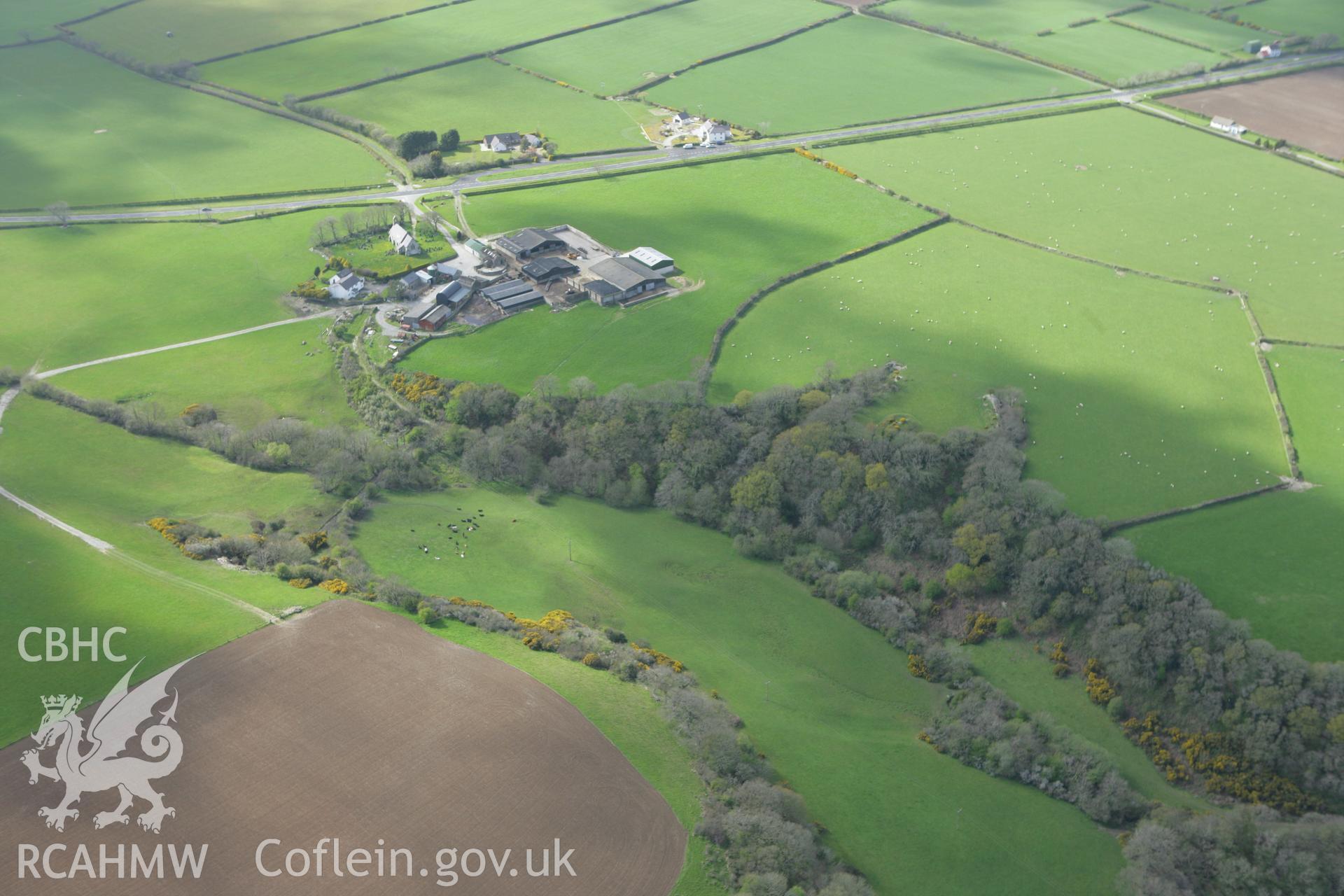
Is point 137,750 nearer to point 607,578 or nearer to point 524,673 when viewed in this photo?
point 524,673

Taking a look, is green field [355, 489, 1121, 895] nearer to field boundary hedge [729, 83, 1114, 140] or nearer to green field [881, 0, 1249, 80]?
field boundary hedge [729, 83, 1114, 140]

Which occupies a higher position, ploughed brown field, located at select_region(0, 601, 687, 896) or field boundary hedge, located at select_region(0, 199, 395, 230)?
field boundary hedge, located at select_region(0, 199, 395, 230)

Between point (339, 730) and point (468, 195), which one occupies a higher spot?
point (468, 195)

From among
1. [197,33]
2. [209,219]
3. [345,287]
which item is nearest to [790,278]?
[345,287]

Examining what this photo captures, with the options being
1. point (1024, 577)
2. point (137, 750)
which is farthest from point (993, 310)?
point (137, 750)

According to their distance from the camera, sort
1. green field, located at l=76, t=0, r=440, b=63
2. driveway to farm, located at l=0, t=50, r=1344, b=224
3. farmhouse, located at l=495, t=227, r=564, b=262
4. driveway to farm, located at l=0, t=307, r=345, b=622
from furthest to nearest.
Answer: green field, located at l=76, t=0, r=440, b=63 → driveway to farm, located at l=0, t=50, r=1344, b=224 → farmhouse, located at l=495, t=227, r=564, b=262 → driveway to farm, located at l=0, t=307, r=345, b=622

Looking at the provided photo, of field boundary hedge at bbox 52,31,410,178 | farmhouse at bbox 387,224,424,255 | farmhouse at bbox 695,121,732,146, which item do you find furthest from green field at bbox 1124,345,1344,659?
field boundary hedge at bbox 52,31,410,178

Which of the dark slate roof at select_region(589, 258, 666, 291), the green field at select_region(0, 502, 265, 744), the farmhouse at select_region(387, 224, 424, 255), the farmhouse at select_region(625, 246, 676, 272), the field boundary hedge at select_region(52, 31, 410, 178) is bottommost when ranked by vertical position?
the green field at select_region(0, 502, 265, 744)
